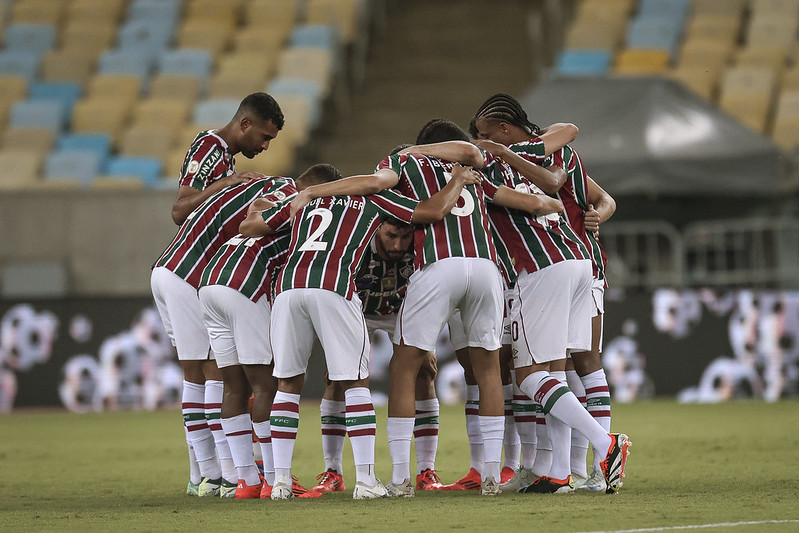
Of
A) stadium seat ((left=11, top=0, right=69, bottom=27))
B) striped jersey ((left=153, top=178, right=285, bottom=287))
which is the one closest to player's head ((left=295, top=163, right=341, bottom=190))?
striped jersey ((left=153, top=178, right=285, bottom=287))

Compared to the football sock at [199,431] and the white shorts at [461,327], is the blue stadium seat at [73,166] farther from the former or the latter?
the white shorts at [461,327]

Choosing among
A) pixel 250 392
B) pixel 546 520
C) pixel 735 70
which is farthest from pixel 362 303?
pixel 735 70

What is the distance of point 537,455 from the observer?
6.20 m

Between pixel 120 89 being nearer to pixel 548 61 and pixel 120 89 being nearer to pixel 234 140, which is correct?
pixel 548 61

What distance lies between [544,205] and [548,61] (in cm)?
1242

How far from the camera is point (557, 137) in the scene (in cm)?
625

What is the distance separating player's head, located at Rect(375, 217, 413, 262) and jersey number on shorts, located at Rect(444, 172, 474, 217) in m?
0.24

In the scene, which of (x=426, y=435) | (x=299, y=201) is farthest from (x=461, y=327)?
(x=299, y=201)

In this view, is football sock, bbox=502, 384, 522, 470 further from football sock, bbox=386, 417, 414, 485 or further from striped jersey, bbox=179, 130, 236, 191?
striped jersey, bbox=179, 130, 236, 191

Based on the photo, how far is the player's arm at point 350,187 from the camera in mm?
5801

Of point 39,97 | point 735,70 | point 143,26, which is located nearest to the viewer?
point 735,70

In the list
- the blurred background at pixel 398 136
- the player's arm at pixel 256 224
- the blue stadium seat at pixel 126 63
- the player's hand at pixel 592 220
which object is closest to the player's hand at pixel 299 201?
the player's arm at pixel 256 224

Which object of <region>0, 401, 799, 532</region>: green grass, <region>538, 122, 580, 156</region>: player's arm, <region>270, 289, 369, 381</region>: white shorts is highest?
<region>538, 122, 580, 156</region>: player's arm

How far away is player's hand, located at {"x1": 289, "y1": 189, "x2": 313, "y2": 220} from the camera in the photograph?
19.2 feet
